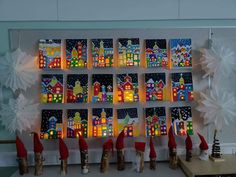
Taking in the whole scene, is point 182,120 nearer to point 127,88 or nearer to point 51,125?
point 127,88

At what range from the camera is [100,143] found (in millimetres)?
1770

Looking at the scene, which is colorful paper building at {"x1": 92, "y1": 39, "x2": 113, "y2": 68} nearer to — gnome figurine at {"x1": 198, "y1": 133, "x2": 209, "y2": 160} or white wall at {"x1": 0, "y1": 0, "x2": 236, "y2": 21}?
white wall at {"x1": 0, "y1": 0, "x2": 236, "y2": 21}

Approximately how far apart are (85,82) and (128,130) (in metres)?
0.44

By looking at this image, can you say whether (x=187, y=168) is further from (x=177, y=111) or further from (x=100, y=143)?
(x=100, y=143)

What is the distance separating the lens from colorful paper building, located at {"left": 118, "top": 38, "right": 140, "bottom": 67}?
174 centimetres

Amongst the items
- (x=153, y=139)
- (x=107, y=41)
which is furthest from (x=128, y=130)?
(x=107, y=41)

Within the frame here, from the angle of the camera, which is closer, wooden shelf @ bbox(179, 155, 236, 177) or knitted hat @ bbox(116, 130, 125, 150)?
wooden shelf @ bbox(179, 155, 236, 177)

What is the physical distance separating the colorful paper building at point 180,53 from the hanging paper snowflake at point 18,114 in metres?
0.99

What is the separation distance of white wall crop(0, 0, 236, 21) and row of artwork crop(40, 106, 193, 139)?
0.64m

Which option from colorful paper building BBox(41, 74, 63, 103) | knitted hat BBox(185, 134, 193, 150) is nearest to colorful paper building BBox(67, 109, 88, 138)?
colorful paper building BBox(41, 74, 63, 103)

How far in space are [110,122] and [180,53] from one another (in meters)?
0.68

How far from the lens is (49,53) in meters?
1.71

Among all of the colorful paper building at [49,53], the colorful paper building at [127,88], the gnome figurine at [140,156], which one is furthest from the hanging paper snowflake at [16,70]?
the gnome figurine at [140,156]

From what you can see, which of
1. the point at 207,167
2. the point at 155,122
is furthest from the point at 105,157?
the point at 207,167
